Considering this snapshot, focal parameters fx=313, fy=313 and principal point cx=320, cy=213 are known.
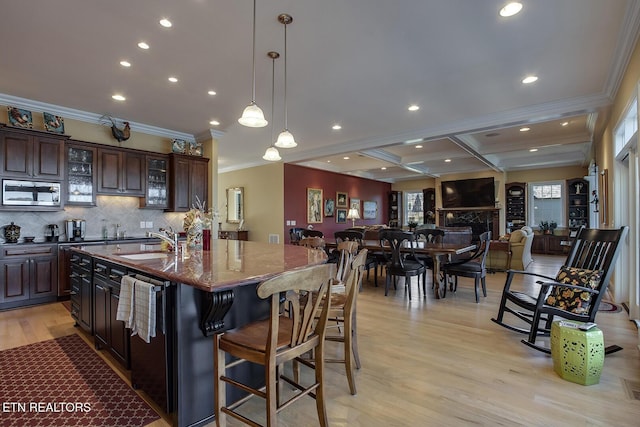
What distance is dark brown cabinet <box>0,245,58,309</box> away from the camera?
407 cm

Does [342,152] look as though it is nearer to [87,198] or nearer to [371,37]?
[371,37]

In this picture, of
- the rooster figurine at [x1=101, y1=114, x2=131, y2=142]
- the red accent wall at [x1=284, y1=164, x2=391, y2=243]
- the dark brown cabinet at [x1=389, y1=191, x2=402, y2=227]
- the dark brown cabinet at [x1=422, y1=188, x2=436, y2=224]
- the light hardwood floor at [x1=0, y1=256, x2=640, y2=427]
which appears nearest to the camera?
the light hardwood floor at [x1=0, y1=256, x2=640, y2=427]

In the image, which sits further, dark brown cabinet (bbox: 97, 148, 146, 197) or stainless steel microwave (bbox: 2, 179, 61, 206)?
dark brown cabinet (bbox: 97, 148, 146, 197)

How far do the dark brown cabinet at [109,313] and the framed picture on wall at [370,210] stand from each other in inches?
374

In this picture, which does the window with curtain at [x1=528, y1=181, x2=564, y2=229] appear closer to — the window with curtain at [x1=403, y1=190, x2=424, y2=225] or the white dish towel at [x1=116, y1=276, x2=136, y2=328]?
the window with curtain at [x1=403, y1=190, x2=424, y2=225]

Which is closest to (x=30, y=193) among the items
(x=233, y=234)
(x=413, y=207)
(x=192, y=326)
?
(x=192, y=326)

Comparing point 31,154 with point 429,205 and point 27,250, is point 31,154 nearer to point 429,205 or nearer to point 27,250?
point 27,250

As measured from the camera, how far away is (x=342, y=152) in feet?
23.4

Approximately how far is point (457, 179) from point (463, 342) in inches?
373

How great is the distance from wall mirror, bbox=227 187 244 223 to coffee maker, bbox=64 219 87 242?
4524mm

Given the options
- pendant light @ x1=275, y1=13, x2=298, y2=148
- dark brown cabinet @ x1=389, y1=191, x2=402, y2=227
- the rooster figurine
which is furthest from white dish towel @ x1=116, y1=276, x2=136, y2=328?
dark brown cabinet @ x1=389, y1=191, x2=402, y2=227

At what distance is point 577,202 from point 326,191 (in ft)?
25.2

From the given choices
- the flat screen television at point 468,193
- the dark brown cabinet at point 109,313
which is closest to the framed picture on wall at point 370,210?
the flat screen television at point 468,193

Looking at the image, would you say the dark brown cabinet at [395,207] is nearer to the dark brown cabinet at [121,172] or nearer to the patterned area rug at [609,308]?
the patterned area rug at [609,308]
